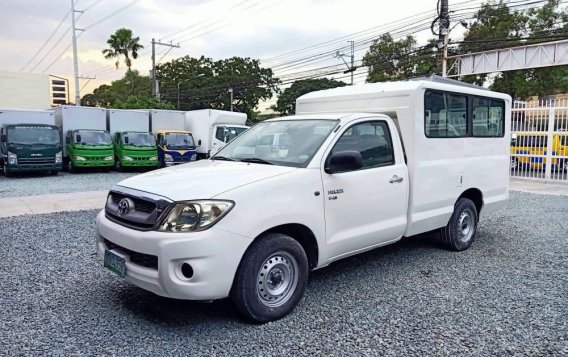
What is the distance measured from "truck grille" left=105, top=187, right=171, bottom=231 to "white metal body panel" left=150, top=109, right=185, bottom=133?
17.4 m

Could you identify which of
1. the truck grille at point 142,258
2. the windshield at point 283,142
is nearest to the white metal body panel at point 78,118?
the windshield at point 283,142

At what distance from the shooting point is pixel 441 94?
5156 millimetres

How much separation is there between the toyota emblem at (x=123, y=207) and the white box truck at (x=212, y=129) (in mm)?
15774

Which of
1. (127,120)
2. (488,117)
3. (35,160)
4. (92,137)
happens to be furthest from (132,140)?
(488,117)

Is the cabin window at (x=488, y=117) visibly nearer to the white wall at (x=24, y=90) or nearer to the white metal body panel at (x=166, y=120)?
the white metal body panel at (x=166, y=120)

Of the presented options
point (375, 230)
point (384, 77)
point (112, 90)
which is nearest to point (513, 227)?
point (375, 230)

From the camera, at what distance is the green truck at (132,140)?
57.5 ft

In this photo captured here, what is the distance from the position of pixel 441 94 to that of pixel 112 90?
2223 inches

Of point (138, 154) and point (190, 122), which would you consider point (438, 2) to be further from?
point (138, 154)

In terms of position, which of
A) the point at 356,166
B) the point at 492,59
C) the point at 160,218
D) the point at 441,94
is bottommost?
the point at 160,218

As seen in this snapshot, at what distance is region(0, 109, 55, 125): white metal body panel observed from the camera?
16422 millimetres

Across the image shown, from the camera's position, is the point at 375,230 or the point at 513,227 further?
the point at 513,227

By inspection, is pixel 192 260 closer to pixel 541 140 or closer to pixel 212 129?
pixel 541 140

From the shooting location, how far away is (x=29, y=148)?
14789 millimetres
